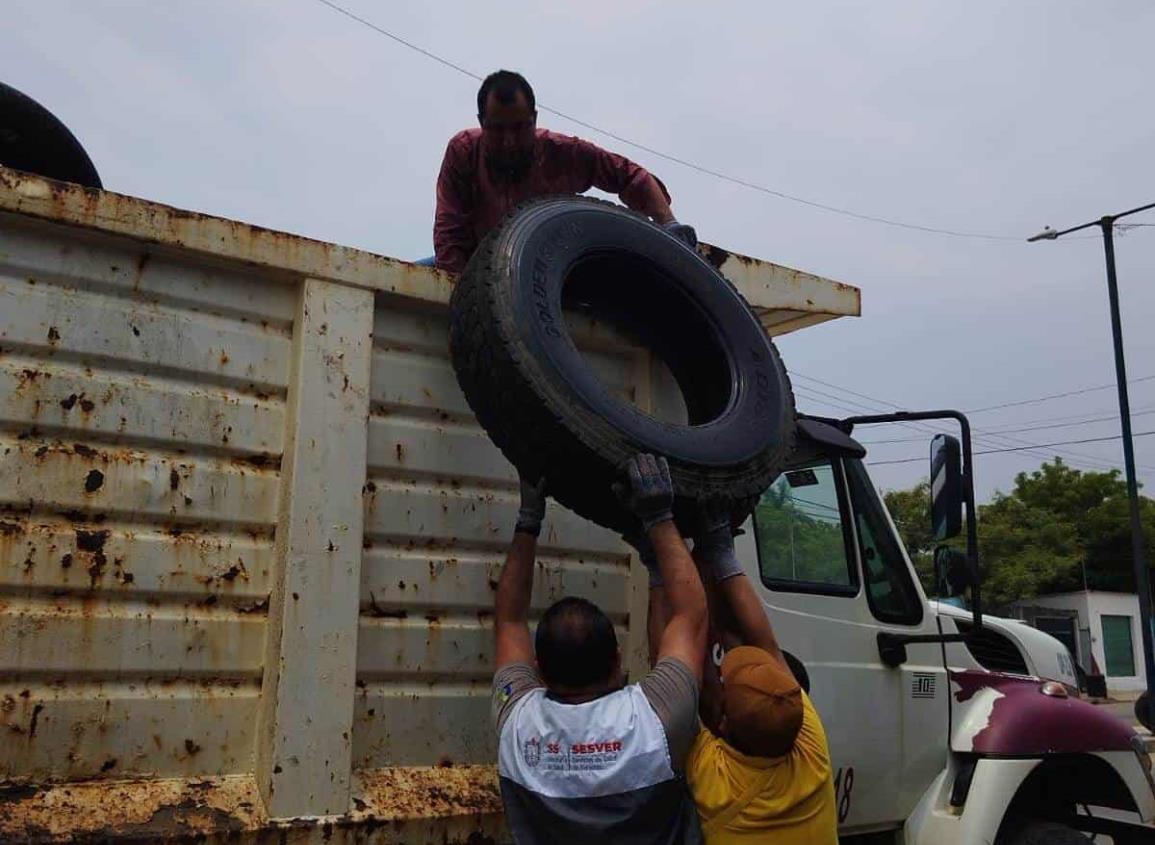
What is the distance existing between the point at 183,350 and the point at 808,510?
2108 mm

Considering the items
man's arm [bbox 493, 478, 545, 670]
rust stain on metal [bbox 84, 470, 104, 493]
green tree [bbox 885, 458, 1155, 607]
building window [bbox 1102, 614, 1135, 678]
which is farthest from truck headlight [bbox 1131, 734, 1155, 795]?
building window [bbox 1102, 614, 1135, 678]

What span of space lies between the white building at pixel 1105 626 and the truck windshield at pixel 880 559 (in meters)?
22.7

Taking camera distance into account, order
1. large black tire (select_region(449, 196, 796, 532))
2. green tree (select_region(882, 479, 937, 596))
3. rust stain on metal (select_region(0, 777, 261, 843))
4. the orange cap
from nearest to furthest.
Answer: rust stain on metal (select_region(0, 777, 261, 843)), the orange cap, large black tire (select_region(449, 196, 796, 532)), green tree (select_region(882, 479, 937, 596))

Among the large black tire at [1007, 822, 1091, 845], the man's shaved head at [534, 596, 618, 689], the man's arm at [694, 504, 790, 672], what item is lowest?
the large black tire at [1007, 822, 1091, 845]

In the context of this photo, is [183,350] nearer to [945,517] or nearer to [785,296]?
[785,296]

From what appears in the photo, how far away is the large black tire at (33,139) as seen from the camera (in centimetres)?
285

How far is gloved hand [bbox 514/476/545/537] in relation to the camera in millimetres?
2424

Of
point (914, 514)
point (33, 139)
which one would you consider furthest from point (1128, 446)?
point (33, 139)

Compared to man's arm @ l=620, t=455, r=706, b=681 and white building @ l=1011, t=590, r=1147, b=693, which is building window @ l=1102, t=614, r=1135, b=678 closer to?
white building @ l=1011, t=590, r=1147, b=693

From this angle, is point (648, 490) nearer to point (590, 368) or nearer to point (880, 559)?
point (590, 368)

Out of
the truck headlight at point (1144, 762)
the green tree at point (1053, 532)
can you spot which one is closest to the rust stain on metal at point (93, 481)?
the truck headlight at point (1144, 762)

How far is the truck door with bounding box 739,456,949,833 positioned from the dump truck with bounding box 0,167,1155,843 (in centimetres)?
72

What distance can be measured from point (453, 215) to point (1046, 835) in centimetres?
285

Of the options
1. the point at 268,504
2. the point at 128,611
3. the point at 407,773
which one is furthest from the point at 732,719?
the point at 128,611
